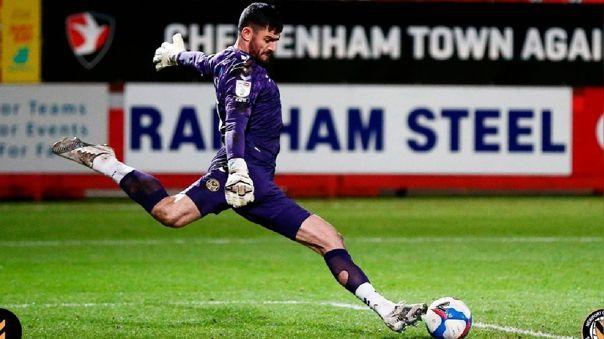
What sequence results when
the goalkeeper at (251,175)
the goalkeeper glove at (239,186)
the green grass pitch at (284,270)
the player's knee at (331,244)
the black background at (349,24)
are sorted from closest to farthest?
the goalkeeper glove at (239,186) < the goalkeeper at (251,175) < the player's knee at (331,244) < the green grass pitch at (284,270) < the black background at (349,24)

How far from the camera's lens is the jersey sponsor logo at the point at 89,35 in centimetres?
1816

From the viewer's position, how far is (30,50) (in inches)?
712

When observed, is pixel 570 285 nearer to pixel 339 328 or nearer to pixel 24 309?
pixel 339 328

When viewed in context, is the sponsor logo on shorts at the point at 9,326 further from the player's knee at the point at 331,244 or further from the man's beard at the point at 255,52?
the man's beard at the point at 255,52

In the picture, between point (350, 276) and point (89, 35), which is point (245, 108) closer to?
point (350, 276)

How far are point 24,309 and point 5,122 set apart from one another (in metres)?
9.20

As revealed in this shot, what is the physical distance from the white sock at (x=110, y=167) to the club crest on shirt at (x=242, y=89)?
935mm

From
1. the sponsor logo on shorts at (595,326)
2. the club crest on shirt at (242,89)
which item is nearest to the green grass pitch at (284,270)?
the sponsor logo on shorts at (595,326)

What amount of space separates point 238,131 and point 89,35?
442 inches

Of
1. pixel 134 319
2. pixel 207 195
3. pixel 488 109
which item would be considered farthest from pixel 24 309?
pixel 488 109

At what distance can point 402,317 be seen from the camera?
7.23 meters

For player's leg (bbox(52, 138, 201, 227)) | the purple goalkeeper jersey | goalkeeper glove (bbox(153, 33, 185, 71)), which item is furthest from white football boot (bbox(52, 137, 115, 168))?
the purple goalkeeper jersey

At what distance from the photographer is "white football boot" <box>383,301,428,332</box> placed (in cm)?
722

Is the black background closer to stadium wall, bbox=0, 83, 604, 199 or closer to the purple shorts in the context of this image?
stadium wall, bbox=0, 83, 604, 199
